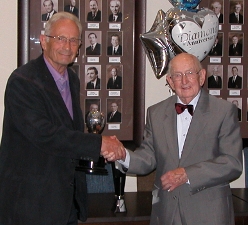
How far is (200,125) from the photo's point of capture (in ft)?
7.60

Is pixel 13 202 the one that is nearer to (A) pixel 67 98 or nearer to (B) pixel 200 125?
(A) pixel 67 98

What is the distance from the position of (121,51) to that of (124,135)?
1.97ft

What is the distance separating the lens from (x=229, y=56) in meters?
3.55

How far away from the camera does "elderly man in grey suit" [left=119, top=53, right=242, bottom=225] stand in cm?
225

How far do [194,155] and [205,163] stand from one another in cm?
7

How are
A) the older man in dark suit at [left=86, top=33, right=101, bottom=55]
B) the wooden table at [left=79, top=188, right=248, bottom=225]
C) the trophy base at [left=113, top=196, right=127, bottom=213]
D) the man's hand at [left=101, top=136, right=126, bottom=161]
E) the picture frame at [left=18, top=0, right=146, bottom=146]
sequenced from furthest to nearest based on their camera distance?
the older man in dark suit at [left=86, top=33, right=101, bottom=55] → the picture frame at [left=18, top=0, right=146, bottom=146] → the trophy base at [left=113, top=196, right=127, bottom=213] → the wooden table at [left=79, top=188, right=248, bottom=225] → the man's hand at [left=101, top=136, right=126, bottom=161]

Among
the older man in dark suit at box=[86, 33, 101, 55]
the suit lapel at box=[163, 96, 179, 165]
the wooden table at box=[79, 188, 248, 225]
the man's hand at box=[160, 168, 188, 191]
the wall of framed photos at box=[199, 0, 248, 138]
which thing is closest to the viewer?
the man's hand at box=[160, 168, 188, 191]

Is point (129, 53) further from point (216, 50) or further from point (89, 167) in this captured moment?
point (89, 167)

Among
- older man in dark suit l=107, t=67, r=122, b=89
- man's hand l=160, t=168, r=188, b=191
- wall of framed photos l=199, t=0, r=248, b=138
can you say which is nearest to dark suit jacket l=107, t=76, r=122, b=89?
older man in dark suit l=107, t=67, r=122, b=89

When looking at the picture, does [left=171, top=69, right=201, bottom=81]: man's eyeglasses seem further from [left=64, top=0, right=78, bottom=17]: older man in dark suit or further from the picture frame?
A: [left=64, top=0, right=78, bottom=17]: older man in dark suit

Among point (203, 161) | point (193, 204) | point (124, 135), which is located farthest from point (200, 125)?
point (124, 135)

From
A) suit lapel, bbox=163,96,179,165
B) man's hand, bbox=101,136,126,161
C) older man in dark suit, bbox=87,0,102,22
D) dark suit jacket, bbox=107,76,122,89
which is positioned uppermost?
older man in dark suit, bbox=87,0,102,22

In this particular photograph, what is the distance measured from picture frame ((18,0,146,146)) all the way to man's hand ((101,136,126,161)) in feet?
3.01

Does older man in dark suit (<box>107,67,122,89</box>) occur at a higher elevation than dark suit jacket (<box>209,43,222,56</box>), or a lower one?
lower
